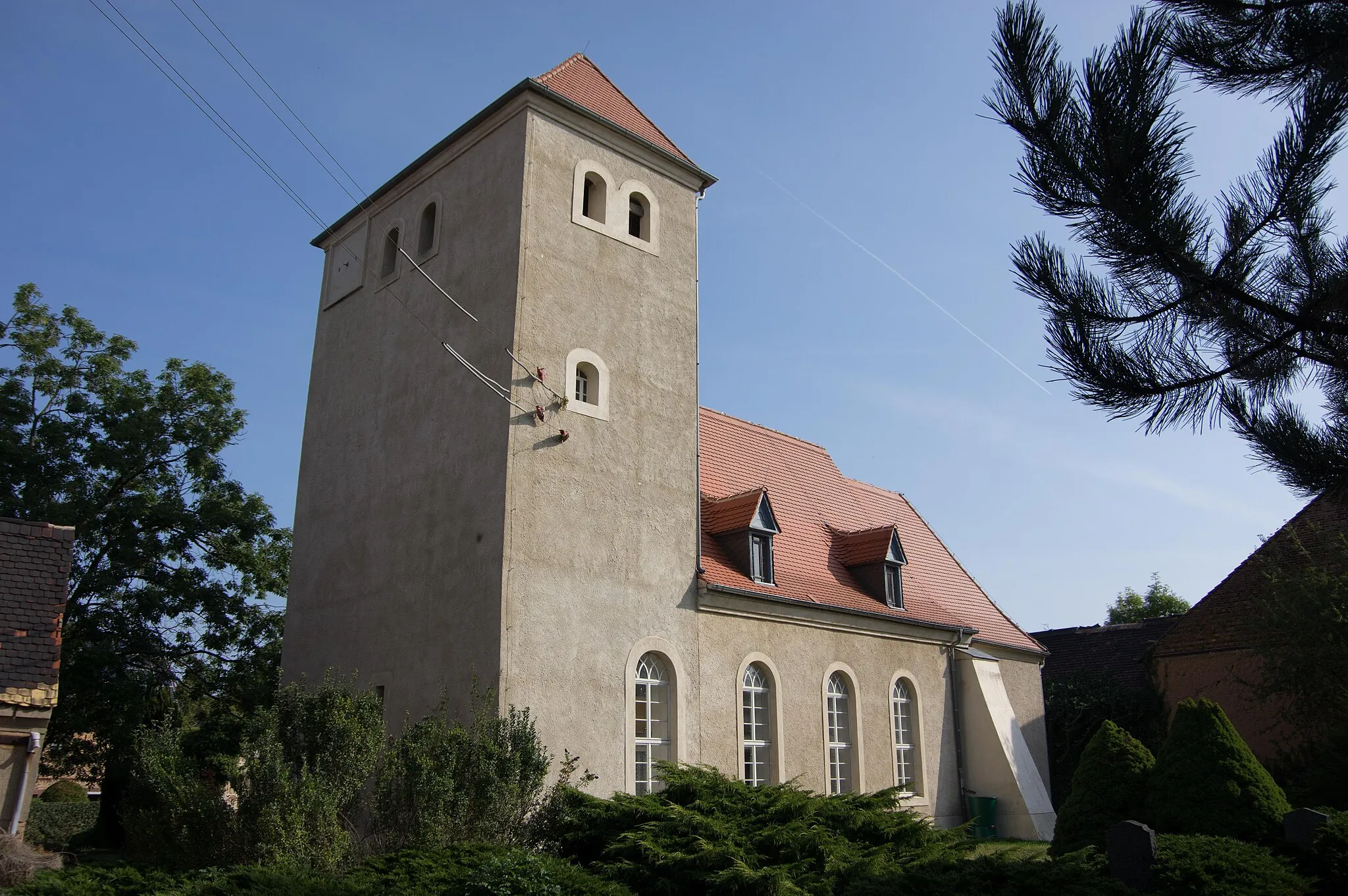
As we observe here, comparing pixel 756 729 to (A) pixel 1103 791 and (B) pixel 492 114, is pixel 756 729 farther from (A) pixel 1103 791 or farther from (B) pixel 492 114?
(B) pixel 492 114

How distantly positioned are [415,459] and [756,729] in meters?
7.81

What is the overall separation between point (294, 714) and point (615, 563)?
5.89m

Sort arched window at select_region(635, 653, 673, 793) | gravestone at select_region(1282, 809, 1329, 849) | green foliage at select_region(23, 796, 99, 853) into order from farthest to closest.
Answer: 1. green foliage at select_region(23, 796, 99, 853)
2. arched window at select_region(635, 653, 673, 793)
3. gravestone at select_region(1282, 809, 1329, 849)

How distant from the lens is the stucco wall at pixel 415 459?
1642 centimetres

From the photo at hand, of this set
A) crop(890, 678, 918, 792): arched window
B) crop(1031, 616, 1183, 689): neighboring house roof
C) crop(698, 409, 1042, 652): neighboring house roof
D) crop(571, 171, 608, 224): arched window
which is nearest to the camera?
crop(571, 171, 608, 224): arched window

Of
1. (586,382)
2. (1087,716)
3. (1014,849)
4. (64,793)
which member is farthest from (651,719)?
(64,793)

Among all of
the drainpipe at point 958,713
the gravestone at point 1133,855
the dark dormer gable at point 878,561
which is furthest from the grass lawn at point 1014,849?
the dark dormer gable at point 878,561

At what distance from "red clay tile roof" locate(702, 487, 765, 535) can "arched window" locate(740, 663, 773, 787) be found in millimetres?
2679

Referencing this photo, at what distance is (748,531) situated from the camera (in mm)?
19844

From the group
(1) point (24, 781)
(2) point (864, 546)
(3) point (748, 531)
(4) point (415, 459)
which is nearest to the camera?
(1) point (24, 781)

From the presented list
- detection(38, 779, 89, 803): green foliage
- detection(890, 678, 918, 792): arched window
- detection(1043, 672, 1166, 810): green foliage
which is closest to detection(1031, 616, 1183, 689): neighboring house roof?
detection(1043, 672, 1166, 810): green foliage

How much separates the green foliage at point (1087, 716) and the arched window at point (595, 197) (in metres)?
18.2

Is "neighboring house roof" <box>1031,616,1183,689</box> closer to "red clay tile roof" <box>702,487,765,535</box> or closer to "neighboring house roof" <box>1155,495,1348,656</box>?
"neighboring house roof" <box>1155,495,1348,656</box>

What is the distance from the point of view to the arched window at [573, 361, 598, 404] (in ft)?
59.0
